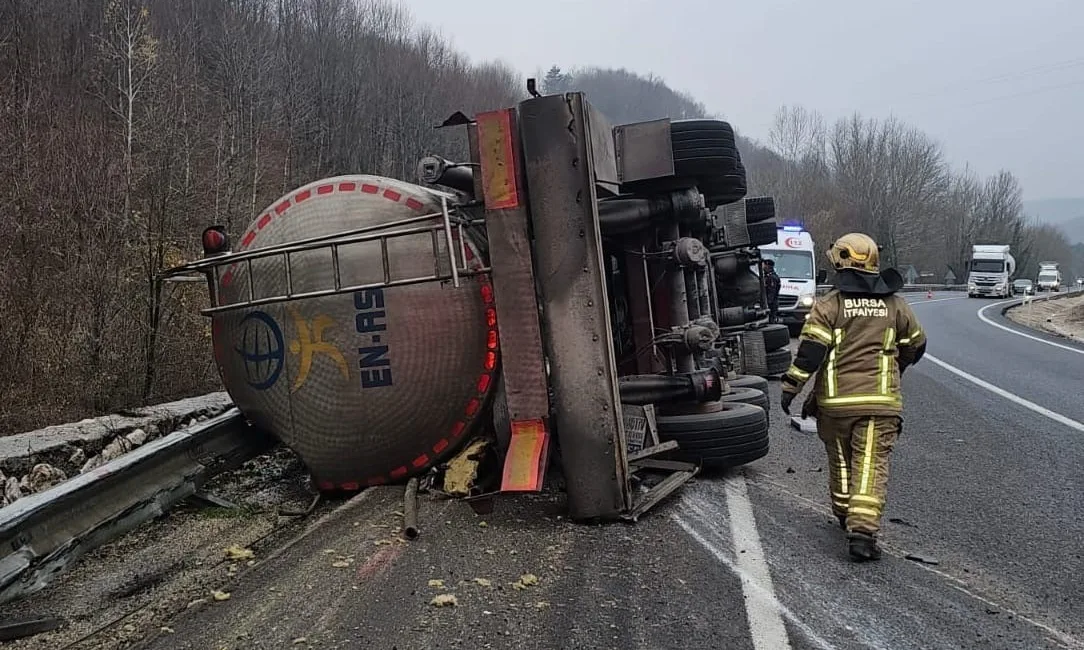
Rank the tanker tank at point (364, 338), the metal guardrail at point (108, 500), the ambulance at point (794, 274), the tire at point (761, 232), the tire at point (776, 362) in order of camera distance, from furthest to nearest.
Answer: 1. the ambulance at point (794, 274)
2. the tire at point (776, 362)
3. the tire at point (761, 232)
4. the tanker tank at point (364, 338)
5. the metal guardrail at point (108, 500)

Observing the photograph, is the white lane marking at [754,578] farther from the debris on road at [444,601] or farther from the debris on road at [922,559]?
the debris on road at [444,601]

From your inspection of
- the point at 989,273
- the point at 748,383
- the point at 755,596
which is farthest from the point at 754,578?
the point at 989,273

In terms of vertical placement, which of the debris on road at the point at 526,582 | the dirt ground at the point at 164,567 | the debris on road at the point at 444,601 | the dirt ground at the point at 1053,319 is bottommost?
the dirt ground at the point at 1053,319

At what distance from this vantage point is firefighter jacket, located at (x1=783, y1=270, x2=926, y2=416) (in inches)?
168

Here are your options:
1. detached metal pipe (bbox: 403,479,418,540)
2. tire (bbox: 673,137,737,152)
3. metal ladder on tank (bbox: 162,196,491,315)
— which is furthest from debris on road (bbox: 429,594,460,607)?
tire (bbox: 673,137,737,152)

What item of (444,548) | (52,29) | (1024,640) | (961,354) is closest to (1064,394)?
(961,354)

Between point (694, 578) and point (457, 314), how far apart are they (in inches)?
69.8

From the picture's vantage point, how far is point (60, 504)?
359cm

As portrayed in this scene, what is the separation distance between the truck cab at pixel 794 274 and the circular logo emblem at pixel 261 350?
49.3ft

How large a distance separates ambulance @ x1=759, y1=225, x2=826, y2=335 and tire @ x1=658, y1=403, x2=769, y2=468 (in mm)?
13443

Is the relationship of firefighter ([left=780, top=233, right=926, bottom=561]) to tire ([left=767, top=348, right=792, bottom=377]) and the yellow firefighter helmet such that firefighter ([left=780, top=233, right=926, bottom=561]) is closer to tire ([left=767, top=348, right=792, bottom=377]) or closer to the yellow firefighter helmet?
the yellow firefighter helmet

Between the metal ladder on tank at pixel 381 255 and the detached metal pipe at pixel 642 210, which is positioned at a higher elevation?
the detached metal pipe at pixel 642 210

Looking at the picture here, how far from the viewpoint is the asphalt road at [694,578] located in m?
2.93

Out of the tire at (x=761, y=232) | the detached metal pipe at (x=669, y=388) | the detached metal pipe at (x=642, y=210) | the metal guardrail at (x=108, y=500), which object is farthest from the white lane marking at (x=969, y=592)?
the tire at (x=761, y=232)
